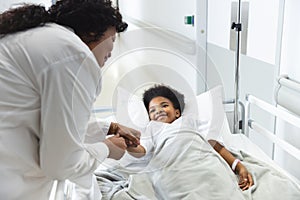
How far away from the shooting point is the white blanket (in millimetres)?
1438

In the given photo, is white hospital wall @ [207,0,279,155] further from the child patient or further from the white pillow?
the child patient

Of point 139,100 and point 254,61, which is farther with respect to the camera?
point 254,61

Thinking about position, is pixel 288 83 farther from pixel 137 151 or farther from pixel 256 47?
pixel 137 151

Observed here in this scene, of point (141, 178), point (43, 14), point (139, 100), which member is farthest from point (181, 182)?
point (43, 14)

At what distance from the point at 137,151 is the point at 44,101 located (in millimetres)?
644

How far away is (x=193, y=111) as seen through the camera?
1.86 m

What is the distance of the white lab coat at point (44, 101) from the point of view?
3.06 feet

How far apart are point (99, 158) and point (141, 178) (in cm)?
50

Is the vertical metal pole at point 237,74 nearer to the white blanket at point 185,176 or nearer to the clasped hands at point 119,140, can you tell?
the white blanket at point 185,176

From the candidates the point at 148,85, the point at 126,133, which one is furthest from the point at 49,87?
the point at 148,85

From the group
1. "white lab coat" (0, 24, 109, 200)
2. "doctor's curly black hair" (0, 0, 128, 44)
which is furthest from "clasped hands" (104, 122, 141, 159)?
"doctor's curly black hair" (0, 0, 128, 44)

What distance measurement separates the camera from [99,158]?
1.14m

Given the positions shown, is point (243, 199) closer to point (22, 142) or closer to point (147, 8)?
point (22, 142)

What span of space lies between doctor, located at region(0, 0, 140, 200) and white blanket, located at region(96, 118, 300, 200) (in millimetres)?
452
